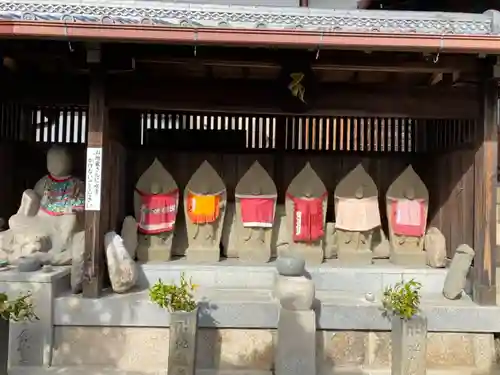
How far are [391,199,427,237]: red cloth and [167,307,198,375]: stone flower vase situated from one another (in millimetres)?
3788

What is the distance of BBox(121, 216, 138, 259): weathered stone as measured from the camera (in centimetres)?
705

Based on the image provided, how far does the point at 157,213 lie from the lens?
7.44 m

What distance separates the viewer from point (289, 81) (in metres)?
6.35

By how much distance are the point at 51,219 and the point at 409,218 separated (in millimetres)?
5244

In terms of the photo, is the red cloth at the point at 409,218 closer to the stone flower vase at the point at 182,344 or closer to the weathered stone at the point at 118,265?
the stone flower vase at the point at 182,344

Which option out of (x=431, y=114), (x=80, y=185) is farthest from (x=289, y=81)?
(x=80, y=185)

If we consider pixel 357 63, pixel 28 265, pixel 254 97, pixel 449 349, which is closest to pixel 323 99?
pixel 357 63

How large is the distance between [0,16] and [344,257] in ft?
18.1

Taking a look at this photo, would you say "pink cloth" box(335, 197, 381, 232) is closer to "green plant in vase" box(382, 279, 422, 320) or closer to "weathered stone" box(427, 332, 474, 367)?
"weathered stone" box(427, 332, 474, 367)

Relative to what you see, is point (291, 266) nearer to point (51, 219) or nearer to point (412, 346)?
point (412, 346)

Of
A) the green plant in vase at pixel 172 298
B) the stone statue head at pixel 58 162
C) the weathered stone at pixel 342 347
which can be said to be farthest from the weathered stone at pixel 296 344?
the stone statue head at pixel 58 162

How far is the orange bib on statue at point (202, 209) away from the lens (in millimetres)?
7414

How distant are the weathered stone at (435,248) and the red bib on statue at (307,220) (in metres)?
1.58

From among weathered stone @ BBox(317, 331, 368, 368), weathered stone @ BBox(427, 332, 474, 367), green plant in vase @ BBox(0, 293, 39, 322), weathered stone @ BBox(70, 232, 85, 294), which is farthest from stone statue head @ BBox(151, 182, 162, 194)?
weathered stone @ BBox(427, 332, 474, 367)
